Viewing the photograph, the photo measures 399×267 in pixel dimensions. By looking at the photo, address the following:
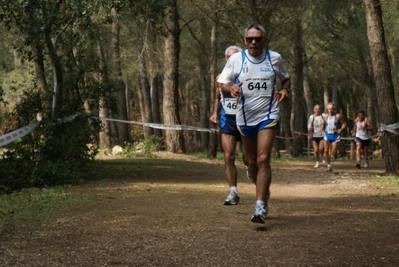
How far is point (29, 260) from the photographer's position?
619 centimetres

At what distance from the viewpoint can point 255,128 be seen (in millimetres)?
8141

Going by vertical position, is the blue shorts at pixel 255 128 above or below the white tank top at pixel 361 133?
above

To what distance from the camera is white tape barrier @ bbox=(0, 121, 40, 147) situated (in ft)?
40.3

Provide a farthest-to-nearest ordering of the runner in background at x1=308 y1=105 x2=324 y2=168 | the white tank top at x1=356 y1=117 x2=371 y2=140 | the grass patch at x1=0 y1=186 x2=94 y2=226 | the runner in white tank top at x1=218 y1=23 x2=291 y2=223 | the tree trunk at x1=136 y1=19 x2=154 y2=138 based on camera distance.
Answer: the tree trunk at x1=136 y1=19 x2=154 y2=138 < the white tank top at x1=356 y1=117 x2=371 y2=140 < the runner in background at x1=308 y1=105 x2=324 y2=168 < the grass patch at x1=0 y1=186 x2=94 y2=226 < the runner in white tank top at x1=218 y1=23 x2=291 y2=223

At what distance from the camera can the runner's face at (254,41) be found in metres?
7.96

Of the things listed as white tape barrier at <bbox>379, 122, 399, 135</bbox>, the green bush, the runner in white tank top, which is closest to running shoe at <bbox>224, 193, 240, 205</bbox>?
the runner in white tank top

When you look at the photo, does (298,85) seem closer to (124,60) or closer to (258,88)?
(124,60)

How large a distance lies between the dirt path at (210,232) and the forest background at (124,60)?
270cm

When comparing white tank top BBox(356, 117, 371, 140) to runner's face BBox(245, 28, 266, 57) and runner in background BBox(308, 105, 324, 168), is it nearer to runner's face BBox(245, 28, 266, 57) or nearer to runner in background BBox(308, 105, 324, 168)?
runner in background BBox(308, 105, 324, 168)

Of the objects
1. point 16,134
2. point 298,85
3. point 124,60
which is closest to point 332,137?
point 16,134

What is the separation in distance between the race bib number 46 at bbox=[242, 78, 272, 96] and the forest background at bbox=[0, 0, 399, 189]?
638 cm

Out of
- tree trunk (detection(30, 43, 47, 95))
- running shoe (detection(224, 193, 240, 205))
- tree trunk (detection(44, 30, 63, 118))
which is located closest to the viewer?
running shoe (detection(224, 193, 240, 205))

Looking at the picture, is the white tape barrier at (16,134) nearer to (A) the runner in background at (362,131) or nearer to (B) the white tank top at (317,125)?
(B) the white tank top at (317,125)

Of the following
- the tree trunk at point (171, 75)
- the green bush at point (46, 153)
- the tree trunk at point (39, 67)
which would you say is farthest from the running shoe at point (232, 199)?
the tree trunk at point (171, 75)
